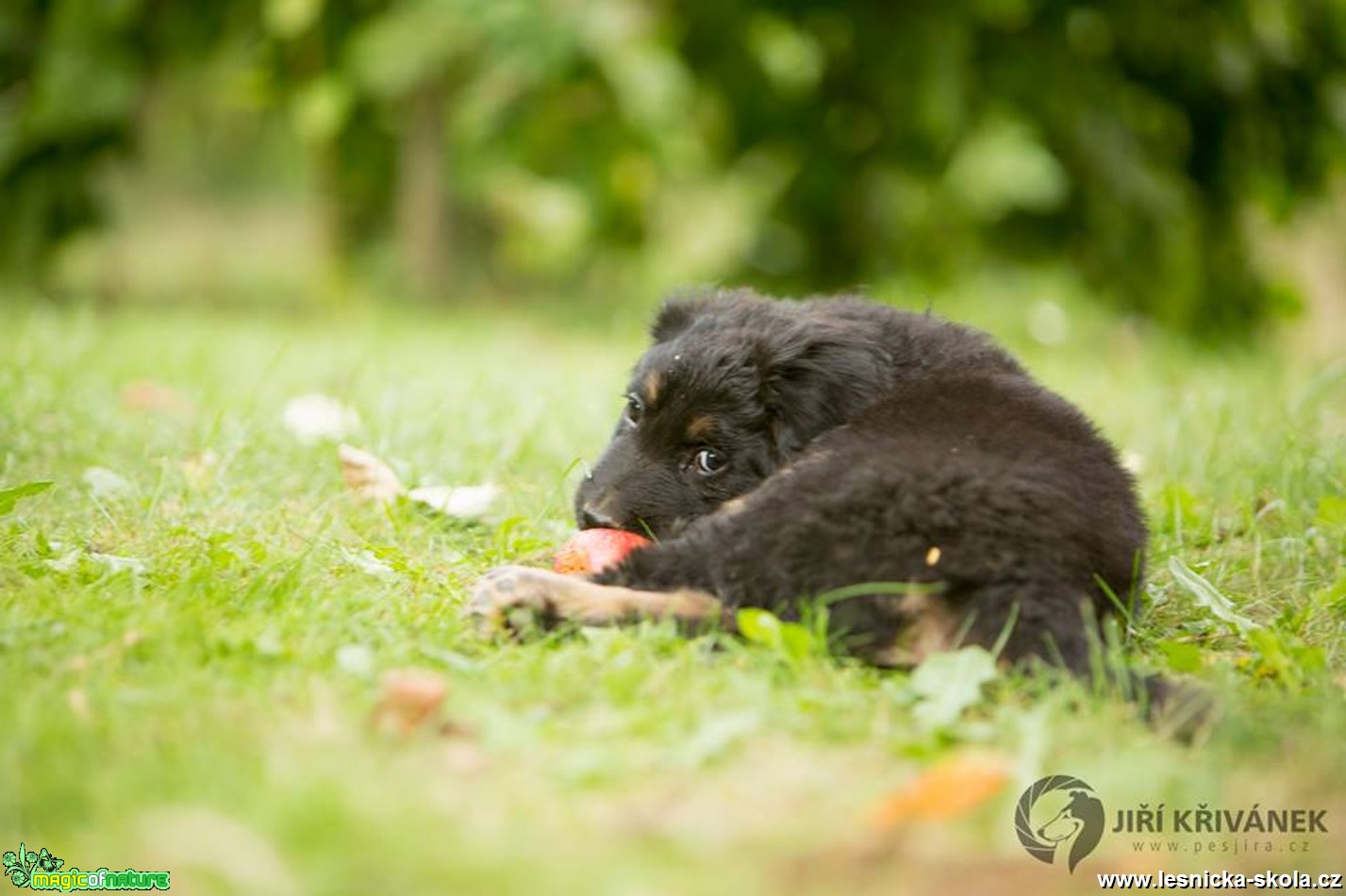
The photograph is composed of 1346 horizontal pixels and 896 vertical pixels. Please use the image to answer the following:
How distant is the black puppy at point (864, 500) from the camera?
8.30ft

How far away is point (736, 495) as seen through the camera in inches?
127

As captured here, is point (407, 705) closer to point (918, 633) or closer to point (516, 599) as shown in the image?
point (516, 599)

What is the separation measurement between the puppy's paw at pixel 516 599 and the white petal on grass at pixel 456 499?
82 cm

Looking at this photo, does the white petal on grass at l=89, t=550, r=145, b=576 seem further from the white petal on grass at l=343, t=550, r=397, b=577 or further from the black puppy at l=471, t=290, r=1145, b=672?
the black puppy at l=471, t=290, r=1145, b=672

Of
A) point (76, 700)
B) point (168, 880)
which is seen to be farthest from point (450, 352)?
point (168, 880)

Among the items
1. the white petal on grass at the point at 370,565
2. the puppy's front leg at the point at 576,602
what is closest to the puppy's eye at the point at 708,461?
the puppy's front leg at the point at 576,602

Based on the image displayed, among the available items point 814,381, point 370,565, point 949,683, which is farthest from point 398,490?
point 949,683

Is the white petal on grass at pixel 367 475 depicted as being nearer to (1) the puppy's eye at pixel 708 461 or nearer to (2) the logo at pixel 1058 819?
(1) the puppy's eye at pixel 708 461

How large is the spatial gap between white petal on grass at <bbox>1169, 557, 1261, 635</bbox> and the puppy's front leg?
1.21 meters

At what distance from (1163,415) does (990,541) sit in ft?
10.1

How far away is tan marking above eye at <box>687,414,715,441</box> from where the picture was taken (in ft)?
10.6

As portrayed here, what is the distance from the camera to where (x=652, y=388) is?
10.9 feet

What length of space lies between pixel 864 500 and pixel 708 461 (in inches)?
27.7

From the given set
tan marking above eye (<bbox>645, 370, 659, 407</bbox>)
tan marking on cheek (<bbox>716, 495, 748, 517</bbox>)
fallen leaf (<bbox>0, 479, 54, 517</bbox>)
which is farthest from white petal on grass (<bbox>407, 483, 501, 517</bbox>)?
fallen leaf (<bbox>0, 479, 54, 517</bbox>)
